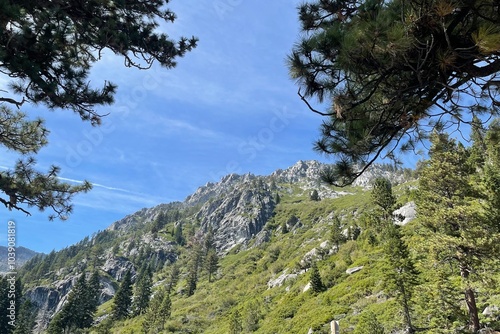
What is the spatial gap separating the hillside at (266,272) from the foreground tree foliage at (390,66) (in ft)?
2.79

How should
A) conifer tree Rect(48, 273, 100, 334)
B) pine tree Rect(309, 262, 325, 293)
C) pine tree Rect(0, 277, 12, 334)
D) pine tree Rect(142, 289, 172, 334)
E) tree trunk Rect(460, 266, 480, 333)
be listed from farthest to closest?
pine tree Rect(142, 289, 172, 334) → pine tree Rect(0, 277, 12, 334) → conifer tree Rect(48, 273, 100, 334) → pine tree Rect(309, 262, 325, 293) → tree trunk Rect(460, 266, 480, 333)

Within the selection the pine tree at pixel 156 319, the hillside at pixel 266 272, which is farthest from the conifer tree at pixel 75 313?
the pine tree at pixel 156 319

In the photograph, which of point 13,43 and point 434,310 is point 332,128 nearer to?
point 13,43

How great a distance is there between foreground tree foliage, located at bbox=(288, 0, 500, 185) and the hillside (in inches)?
33.5

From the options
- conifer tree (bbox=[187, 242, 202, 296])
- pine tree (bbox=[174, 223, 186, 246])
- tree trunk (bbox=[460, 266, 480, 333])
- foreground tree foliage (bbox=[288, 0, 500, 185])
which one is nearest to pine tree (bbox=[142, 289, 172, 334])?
conifer tree (bbox=[187, 242, 202, 296])

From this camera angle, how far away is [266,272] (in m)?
82.5

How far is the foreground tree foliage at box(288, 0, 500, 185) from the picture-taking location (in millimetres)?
3590

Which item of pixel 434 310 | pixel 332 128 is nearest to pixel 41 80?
pixel 332 128

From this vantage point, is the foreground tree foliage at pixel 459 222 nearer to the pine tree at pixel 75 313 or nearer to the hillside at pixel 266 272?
the hillside at pixel 266 272

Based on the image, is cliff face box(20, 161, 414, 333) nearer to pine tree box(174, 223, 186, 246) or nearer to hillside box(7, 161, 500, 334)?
hillside box(7, 161, 500, 334)

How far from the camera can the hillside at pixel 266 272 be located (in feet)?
92.6

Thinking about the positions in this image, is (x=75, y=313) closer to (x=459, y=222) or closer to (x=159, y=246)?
(x=459, y=222)

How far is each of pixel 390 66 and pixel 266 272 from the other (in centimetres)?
8421

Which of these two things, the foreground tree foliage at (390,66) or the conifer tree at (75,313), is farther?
the conifer tree at (75,313)
